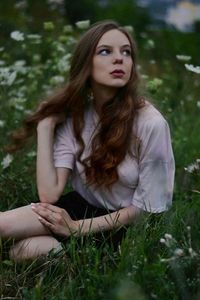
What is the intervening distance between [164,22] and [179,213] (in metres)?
5.75

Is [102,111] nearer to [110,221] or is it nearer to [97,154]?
[97,154]

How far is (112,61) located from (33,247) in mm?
698

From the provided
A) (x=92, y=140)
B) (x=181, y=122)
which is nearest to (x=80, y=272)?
(x=92, y=140)

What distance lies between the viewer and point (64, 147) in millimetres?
3422

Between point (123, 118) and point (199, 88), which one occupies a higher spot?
point (123, 118)

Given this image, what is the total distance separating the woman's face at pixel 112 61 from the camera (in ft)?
10.7

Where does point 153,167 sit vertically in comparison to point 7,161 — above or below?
above

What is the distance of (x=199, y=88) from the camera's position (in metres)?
6.17

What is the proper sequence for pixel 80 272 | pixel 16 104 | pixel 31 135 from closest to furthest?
pixel 80 272, pixel 31 135, pixel 16 104

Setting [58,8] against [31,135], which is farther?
[58,8]

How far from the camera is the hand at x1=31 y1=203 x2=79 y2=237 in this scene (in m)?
3.19

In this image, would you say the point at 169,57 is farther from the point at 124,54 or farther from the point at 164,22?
the point at 124,54

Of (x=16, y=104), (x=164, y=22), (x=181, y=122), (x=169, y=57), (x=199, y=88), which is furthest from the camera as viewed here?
(x=164, y=22)

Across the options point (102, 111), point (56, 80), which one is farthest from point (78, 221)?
point (56, 80)
